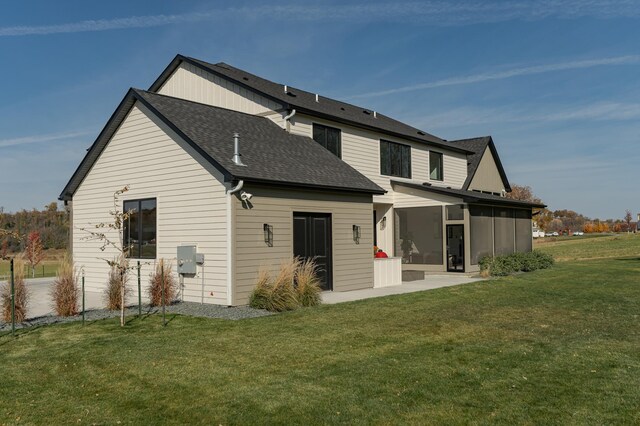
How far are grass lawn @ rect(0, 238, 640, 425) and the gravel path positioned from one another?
610 millimetres

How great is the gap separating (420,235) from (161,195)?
11.4 metres

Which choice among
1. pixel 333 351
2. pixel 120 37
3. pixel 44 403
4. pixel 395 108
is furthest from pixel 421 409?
pixel 395 108

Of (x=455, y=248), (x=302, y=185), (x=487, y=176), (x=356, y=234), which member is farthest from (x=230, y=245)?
(x=487, y=176)

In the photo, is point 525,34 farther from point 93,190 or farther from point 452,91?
point 93,190

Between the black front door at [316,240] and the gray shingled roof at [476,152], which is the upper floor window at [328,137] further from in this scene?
the gray shingled roof at [476,152]

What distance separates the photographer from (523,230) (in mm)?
25578

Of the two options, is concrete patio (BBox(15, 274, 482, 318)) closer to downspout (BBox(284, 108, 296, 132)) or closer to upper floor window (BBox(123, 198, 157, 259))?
upper floor window (BBox(123, 198, 157, 259))

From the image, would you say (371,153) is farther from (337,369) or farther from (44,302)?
(337,369)

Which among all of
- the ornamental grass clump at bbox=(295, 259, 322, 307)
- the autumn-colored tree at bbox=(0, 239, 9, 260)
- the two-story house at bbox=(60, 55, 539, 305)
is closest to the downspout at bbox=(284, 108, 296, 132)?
the two-story house at bbox=(60, 55, 539, 305)

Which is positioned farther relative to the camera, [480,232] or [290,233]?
[480,232]

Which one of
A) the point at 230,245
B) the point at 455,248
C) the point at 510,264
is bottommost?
the point at 510,264

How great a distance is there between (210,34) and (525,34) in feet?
37.1

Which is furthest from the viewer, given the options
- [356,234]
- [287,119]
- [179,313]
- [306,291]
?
[287,119]

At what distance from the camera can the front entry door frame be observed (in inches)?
808
